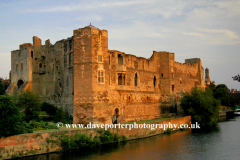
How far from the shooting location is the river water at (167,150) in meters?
19.2

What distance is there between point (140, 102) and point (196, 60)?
81.9 feet

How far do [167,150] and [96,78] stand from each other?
10065 mm

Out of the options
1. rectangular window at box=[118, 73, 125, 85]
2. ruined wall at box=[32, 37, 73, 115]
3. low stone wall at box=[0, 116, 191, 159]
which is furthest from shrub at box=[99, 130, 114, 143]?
rectangular window at box=[118, 73, 125, 85]

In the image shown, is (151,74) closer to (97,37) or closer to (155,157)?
(97,37)

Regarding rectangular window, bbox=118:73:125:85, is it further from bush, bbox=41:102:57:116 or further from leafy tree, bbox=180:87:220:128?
leafy tree, bbox=180:87:220:128

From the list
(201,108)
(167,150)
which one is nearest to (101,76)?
(167,150)

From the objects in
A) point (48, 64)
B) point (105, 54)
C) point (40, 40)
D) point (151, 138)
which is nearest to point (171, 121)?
point (151, 138)

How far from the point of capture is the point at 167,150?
21.5 meters

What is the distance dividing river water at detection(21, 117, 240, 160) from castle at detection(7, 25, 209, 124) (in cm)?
531

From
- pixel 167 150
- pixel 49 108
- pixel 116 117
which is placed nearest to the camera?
pixel 167 150

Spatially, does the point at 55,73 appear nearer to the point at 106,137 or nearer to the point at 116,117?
the point at 116,117

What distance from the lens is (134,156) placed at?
19688 millimetres

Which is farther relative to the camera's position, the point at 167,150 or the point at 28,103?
the point at 28,103

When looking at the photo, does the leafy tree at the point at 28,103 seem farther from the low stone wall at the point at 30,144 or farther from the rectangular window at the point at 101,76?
the low stone wall at the point at 30,144
